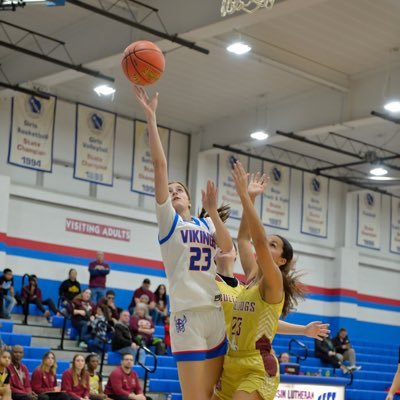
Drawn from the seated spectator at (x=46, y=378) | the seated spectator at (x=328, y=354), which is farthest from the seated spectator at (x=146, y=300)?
the seated spectator at (x=46, y=378)

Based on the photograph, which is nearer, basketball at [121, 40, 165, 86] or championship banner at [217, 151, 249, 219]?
basketball at [121, 40, 165, 86]

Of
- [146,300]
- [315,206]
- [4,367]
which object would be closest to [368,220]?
[315,206]

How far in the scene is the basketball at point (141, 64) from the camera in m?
5.85

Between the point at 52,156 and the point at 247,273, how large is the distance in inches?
591

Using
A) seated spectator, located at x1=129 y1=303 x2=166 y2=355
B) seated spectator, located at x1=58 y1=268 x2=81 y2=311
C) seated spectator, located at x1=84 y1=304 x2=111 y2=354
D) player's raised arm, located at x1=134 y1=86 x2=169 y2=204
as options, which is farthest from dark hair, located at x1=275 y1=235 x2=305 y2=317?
seated spectator, located at x1=58 y1=268 x2=81 y2=311

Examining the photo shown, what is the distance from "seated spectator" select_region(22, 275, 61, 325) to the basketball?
12.5 metres

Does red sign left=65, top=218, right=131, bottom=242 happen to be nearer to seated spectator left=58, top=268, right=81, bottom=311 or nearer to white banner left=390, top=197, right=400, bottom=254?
seated spectator left=58, top=268, right=81, bottom=311

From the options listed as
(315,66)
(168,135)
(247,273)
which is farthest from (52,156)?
(247,273)

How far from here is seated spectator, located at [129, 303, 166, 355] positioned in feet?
58.1

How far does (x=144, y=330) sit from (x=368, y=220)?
12.4 m

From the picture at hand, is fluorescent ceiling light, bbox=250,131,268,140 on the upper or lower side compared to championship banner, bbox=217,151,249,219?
upper

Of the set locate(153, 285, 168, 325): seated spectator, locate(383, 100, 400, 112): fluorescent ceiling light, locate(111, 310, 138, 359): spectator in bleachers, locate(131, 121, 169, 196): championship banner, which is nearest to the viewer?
locate(111, 310, 138, 359): spectator in bleachers

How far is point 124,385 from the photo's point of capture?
1441 cm

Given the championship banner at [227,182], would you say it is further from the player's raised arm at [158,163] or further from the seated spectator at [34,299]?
the player's raised arm at [158,163]
